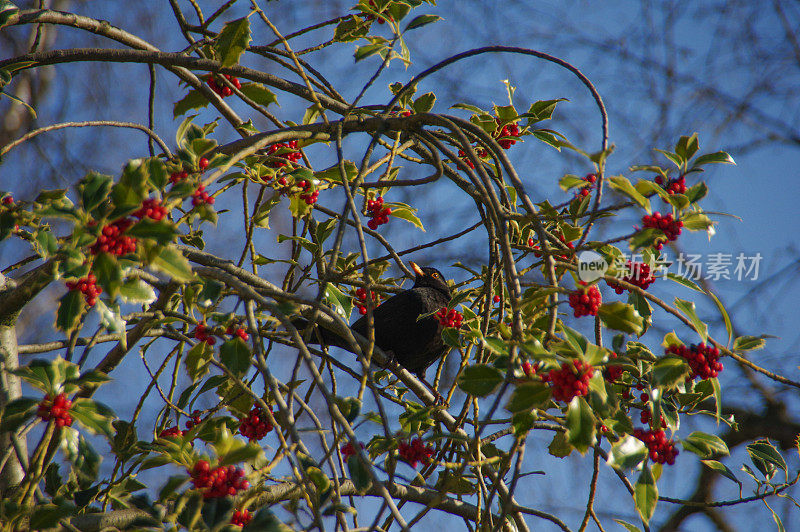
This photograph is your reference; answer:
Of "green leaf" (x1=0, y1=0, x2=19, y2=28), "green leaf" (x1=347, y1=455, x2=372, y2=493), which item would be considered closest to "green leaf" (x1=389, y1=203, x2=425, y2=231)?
"green leaf" (x1=347, y1=455, x2=372, y2=493)

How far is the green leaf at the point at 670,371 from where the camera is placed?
1294 mm

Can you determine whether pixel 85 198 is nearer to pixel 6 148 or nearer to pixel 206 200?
pixel 206 200

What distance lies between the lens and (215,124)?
5.97 feet

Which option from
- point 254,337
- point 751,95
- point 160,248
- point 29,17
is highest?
point 751,95

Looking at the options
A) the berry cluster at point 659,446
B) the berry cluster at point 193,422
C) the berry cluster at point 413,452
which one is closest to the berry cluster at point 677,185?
the berry cluster at point 659,446

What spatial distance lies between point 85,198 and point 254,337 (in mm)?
385

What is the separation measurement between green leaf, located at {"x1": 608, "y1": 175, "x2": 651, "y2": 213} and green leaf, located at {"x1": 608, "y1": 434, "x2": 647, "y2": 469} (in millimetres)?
462

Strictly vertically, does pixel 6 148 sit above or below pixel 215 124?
below

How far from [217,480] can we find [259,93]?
3.80 feet

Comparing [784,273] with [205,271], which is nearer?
[205,271]

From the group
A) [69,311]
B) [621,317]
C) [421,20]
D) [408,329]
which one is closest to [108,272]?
[69,311]

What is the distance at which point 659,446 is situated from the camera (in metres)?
1.39

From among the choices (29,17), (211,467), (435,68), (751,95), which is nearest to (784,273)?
(751,95)

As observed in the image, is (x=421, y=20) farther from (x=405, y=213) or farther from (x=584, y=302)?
(x=584, y=302)
